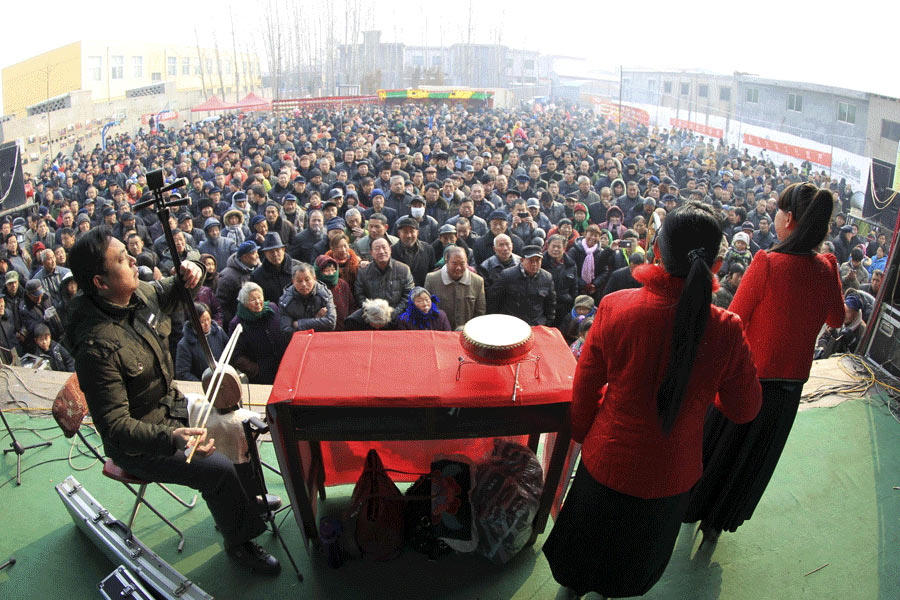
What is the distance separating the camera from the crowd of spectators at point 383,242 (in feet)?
16.1

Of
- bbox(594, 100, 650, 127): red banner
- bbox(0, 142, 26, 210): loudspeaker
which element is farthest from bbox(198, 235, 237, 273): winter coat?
bbox(594, 100, 650, 127): red banner

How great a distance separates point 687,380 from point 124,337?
216 centimetres

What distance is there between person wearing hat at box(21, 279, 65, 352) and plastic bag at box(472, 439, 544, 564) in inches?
201

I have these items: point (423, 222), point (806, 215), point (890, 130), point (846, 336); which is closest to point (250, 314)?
point (423, 222)

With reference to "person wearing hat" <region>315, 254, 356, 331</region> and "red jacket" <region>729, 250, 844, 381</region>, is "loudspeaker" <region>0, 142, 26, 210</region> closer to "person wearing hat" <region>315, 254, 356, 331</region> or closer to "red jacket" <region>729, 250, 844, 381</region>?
"person wearing hat" <region>315, 254, 356, 331</region>

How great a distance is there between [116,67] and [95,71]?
6.73ft

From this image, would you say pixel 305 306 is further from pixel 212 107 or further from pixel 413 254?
pixel 212 107

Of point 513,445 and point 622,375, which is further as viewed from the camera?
point 513,445

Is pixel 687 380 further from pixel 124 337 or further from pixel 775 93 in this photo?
pixel 775 93

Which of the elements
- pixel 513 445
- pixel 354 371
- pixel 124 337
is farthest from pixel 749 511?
pixel 124 337

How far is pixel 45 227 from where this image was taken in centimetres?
878

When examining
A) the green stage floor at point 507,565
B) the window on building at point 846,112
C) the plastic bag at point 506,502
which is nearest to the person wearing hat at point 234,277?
the green stage floor at point 507,565

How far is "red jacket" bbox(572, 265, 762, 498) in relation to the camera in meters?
2.04

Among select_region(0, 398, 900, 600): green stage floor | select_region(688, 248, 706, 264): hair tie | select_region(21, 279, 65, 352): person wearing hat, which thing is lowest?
select_region(0, 398, 900, 600): green stage floor
